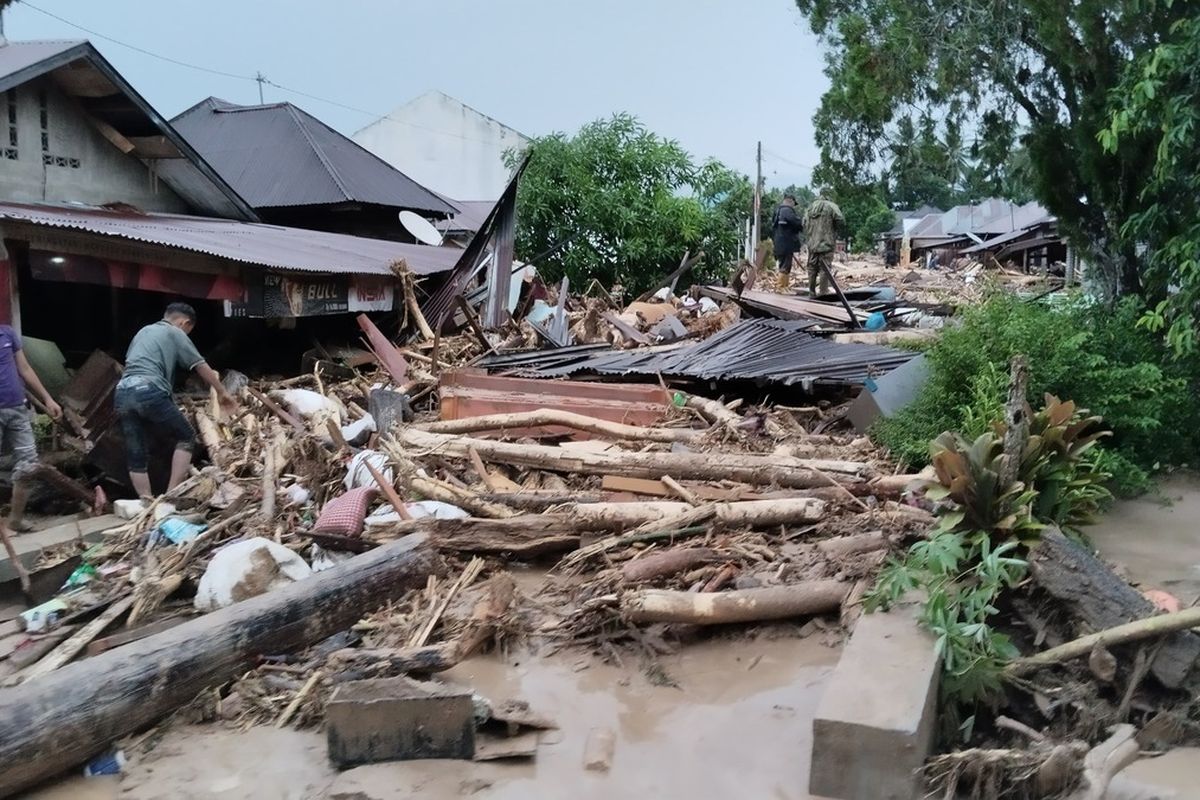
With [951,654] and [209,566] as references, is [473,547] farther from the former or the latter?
[951,654]

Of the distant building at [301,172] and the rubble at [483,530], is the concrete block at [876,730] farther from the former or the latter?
the distant building at [301,172]

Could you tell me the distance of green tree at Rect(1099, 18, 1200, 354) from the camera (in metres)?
6.44

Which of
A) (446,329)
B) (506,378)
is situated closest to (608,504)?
(506,378)

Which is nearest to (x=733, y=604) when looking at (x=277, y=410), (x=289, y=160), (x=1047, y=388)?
(x=1047, y=388)

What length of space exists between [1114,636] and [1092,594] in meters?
0.38

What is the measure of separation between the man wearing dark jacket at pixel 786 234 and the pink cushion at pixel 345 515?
11945 millimetres

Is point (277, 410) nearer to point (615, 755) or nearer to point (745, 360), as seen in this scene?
point (745, 360)

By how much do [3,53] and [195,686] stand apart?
10034 mm

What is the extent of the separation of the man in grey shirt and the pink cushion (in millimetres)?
1947

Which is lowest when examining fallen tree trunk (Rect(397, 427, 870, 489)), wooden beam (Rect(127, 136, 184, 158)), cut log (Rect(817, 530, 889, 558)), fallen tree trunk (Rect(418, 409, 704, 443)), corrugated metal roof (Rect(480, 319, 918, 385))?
cut log (Rect(817, 530, 889, 558))

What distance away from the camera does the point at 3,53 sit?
A: 11031 mm

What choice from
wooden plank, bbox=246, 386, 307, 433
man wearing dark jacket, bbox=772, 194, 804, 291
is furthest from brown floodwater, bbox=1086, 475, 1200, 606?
man wearing dark jacket, bbox=772, 194, 804, 291

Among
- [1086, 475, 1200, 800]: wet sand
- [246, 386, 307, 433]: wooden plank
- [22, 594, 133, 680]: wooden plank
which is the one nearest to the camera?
[1086, 475, 1200, 800]: wet sand

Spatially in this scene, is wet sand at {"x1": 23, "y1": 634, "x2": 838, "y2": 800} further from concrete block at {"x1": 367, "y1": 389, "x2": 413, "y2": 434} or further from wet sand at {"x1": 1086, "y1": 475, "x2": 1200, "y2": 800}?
concrete block at {"x1": 367, "y1": 389, "x2": 413, "y2": 434}
